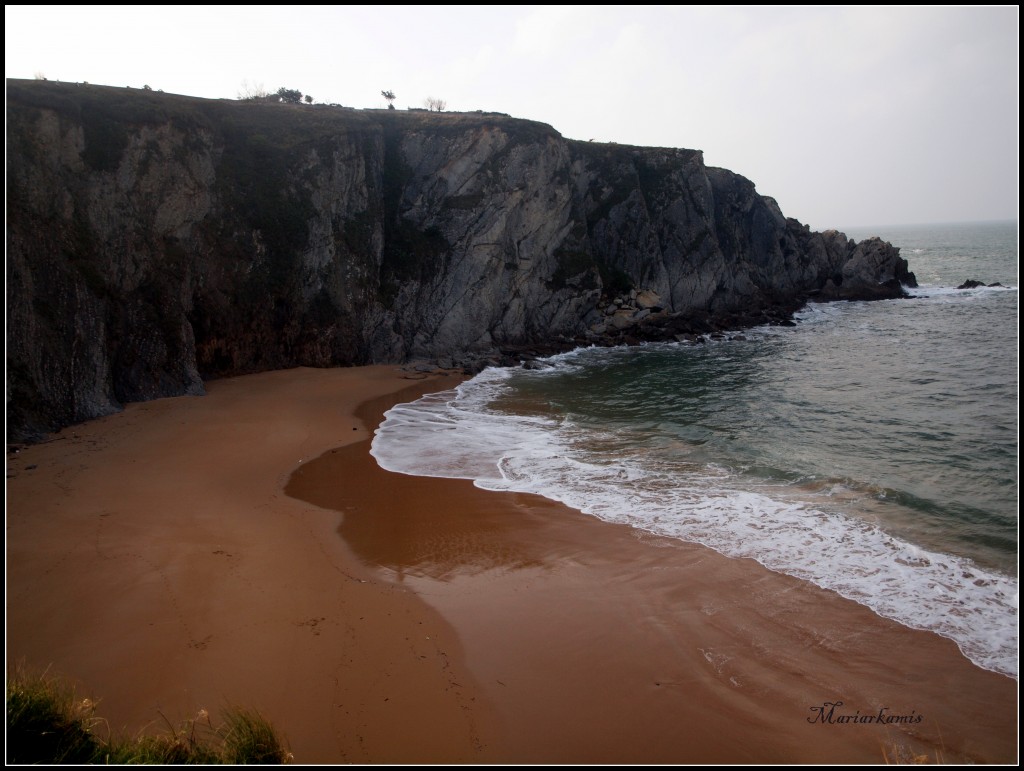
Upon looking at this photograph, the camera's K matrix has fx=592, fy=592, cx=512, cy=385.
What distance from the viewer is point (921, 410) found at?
18719 mm

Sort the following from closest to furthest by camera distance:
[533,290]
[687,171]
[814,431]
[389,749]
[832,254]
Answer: [389,749] → [814,431] → [533,290] → [687,171] → [832,254]

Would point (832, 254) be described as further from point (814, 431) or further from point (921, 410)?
point (814, 431)

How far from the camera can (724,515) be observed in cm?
1174

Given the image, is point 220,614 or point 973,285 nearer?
point 220,614

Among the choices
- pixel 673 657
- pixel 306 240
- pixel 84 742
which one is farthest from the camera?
pixel 306 240

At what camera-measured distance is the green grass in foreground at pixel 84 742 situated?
172 inches

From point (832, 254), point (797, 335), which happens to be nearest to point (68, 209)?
point (797, 335)

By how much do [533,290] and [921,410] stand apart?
20640 mm

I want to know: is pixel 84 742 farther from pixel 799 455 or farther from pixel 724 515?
pixel 799 455

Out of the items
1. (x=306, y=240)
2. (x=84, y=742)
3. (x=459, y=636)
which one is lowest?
(x=459, y=636)

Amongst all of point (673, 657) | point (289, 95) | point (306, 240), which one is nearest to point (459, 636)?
point (673, 657)

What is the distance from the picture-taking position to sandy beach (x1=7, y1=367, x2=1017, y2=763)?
632cm
